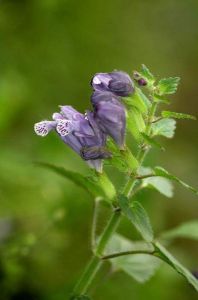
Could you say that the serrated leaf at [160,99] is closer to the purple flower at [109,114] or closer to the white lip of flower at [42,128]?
the purple flower at [109,114]

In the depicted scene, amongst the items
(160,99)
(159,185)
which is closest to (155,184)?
(159,185)

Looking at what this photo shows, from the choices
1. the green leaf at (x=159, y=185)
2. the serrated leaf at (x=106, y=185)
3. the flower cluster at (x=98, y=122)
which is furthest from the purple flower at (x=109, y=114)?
the green leaf at (x=159, y=185)

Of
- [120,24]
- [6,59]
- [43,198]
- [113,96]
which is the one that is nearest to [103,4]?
[120,24]

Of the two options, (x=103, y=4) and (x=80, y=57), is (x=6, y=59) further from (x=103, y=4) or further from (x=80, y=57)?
(x=103, y=4)

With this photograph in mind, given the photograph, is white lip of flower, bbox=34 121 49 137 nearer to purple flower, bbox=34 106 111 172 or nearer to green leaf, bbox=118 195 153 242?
purple flower, bbox=34 106 111 172

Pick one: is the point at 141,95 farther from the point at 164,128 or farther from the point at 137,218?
the point at 137,218
